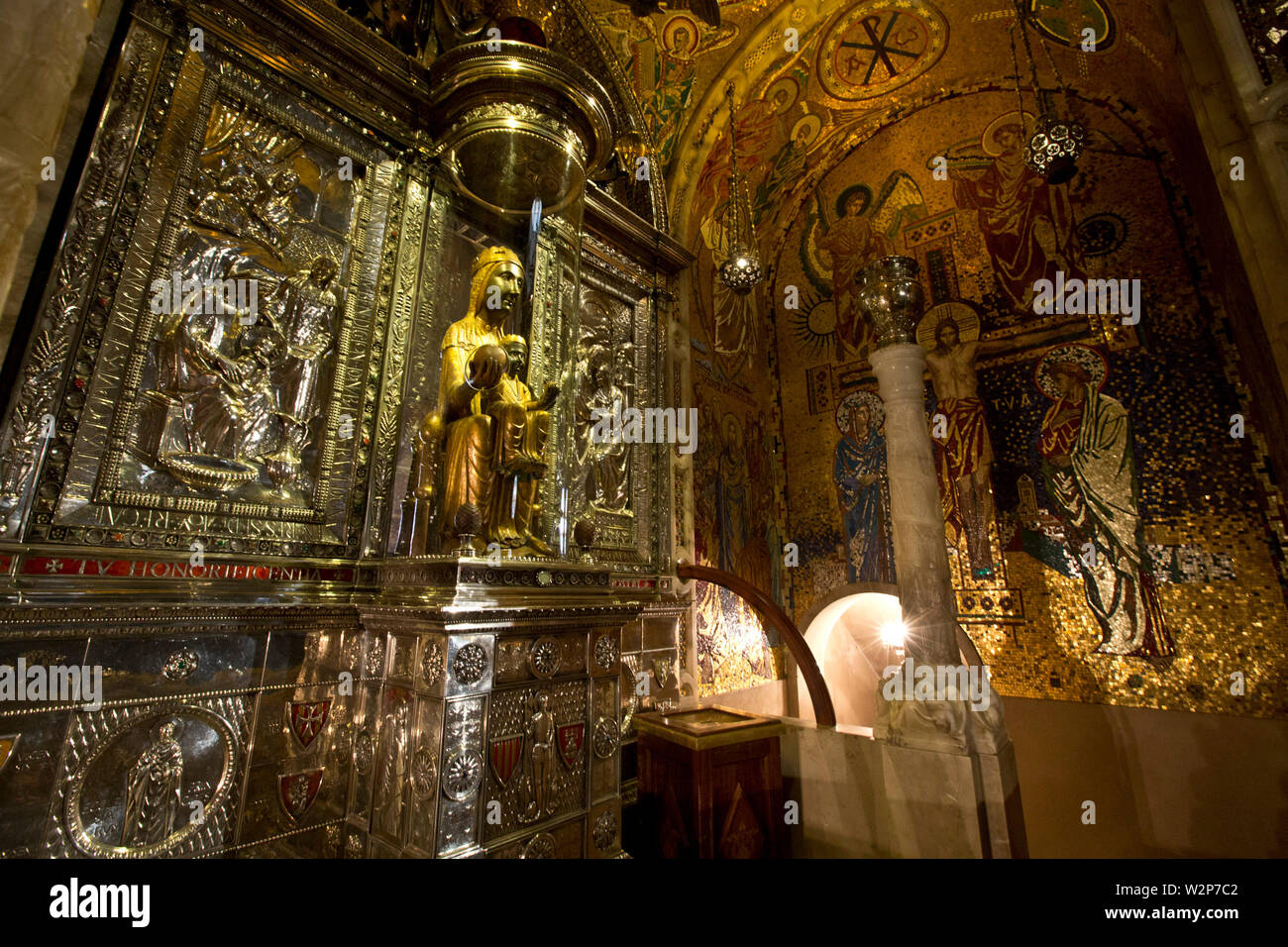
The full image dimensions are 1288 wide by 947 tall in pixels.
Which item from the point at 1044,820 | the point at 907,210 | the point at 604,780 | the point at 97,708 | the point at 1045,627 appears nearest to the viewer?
the point at 97,708

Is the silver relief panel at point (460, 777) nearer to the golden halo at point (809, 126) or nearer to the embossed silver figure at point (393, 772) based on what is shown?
the embossed silver figure at point (393, 772)

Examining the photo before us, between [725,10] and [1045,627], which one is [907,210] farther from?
[1045,627]

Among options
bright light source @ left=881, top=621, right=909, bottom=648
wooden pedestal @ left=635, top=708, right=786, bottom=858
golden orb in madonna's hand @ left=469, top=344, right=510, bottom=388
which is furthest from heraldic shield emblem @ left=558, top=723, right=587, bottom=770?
bright light source @ left=881, top=621, right=909, bottom=648

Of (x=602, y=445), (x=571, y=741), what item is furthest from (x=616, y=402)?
(x=571, y=741)

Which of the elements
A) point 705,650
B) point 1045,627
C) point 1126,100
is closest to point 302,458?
point 705,650

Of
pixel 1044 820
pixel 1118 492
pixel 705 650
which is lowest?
pixel 1044 820

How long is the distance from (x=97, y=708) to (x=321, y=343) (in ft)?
6.63

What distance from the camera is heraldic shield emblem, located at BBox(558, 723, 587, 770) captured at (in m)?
2.59

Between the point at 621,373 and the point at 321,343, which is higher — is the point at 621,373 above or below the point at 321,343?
above

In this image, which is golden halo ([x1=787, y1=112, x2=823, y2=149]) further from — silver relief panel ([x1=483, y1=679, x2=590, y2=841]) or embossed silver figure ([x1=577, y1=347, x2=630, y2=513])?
silver relief panel ([x1=483, y1=679, x2=590, y2=841])

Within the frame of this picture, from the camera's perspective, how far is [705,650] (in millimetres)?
5465

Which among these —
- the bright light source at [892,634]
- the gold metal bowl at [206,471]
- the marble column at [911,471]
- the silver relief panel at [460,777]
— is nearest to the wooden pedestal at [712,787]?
the silver relief panel at [460,777]

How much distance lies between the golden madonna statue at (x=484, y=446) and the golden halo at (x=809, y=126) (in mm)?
5838

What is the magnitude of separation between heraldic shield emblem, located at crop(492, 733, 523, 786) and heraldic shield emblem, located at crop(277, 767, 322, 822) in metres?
1.14
